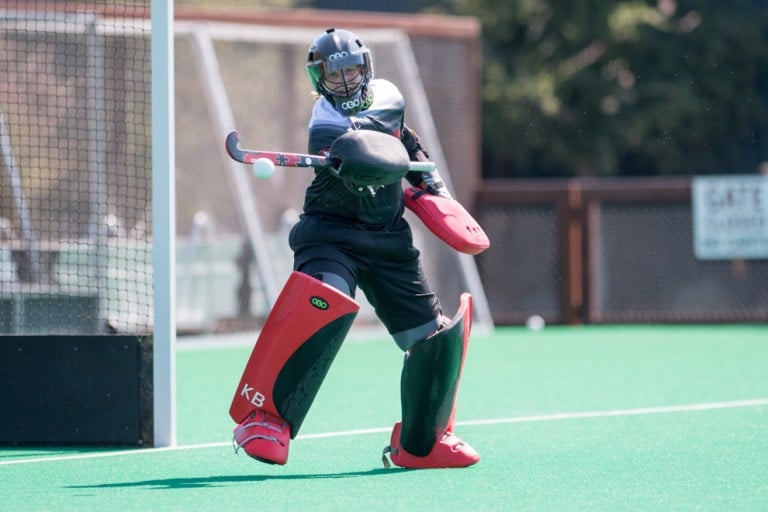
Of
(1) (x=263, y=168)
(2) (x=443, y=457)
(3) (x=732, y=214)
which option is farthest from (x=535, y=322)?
(1) (x=263, y=168)

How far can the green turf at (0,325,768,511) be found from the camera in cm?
489

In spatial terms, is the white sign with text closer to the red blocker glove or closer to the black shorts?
the red blocker glove

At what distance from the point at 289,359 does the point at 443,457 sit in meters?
0.76

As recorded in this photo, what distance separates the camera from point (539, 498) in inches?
191

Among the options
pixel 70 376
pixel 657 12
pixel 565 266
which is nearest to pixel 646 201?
pixel 565 266

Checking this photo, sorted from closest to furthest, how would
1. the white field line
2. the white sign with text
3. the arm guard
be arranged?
the arm guard
the white field line
the white sign with text

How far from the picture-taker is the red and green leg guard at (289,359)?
538cm

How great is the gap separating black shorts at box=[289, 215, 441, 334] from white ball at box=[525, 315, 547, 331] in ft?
27.3

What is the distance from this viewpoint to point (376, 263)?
5621mm

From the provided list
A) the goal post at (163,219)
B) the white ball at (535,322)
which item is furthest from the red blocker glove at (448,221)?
the white ball at (535,322)

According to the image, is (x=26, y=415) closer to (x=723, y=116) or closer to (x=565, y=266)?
(x=565, y=266)

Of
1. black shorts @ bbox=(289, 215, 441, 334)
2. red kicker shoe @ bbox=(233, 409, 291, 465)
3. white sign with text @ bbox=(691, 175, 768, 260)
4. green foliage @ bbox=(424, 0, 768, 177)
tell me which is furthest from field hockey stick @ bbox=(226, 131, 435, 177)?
green foliage @ bbox=(424, 0, 768, 177)

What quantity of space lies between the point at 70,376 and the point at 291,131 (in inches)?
265

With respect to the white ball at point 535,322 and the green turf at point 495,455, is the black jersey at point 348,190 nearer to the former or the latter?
the green turf at point 495,455
